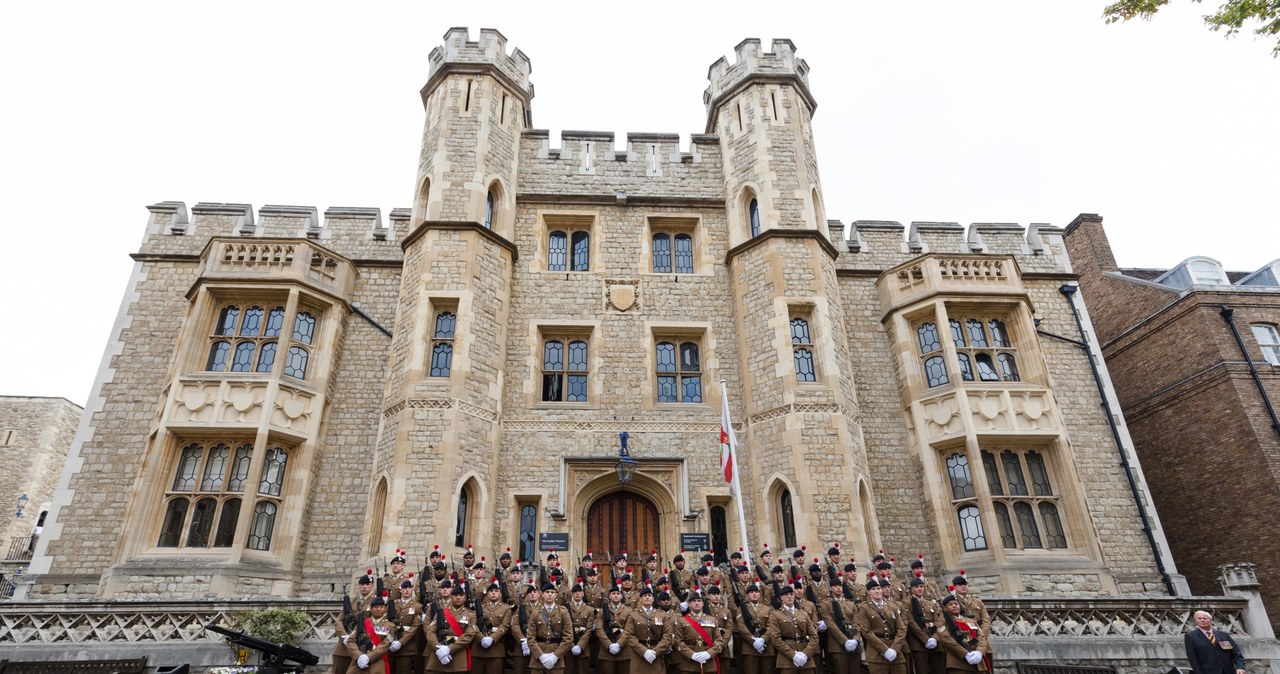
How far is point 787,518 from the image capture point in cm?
1230

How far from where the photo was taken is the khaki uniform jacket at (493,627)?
7.61 metres

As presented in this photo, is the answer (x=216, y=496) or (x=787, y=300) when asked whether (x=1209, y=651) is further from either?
(x=216, y=496)

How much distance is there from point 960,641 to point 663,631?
340 cm

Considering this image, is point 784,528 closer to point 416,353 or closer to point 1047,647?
point 1047,647

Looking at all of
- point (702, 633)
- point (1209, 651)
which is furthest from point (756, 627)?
Result: point (1209, 651)

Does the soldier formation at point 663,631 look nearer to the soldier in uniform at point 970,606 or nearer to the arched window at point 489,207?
the soldier in uniform at point 970,606

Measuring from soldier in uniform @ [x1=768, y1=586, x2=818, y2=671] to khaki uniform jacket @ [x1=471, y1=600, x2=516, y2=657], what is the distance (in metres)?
3.05

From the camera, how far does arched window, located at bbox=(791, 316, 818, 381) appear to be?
13.4 metres

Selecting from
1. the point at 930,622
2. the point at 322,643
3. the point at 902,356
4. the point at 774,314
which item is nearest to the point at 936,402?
the point at 902,356

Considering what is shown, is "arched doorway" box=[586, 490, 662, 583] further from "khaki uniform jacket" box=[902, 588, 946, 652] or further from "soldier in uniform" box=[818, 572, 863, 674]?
"khaki uniform jacket" box=[902, 588, 946, 652]

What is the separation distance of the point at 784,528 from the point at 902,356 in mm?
5057

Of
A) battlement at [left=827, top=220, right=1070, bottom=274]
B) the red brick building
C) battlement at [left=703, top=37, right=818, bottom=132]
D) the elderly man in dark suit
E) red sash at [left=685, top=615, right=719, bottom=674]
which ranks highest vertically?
battlement at [left=703, top=37, right=818, bottom=132]

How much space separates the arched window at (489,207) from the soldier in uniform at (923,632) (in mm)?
10941

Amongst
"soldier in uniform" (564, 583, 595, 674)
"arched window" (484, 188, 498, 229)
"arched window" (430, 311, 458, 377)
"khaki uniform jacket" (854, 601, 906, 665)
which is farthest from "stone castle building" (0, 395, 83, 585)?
"khaki uniform jacket" (854, 601, 906, 665)
